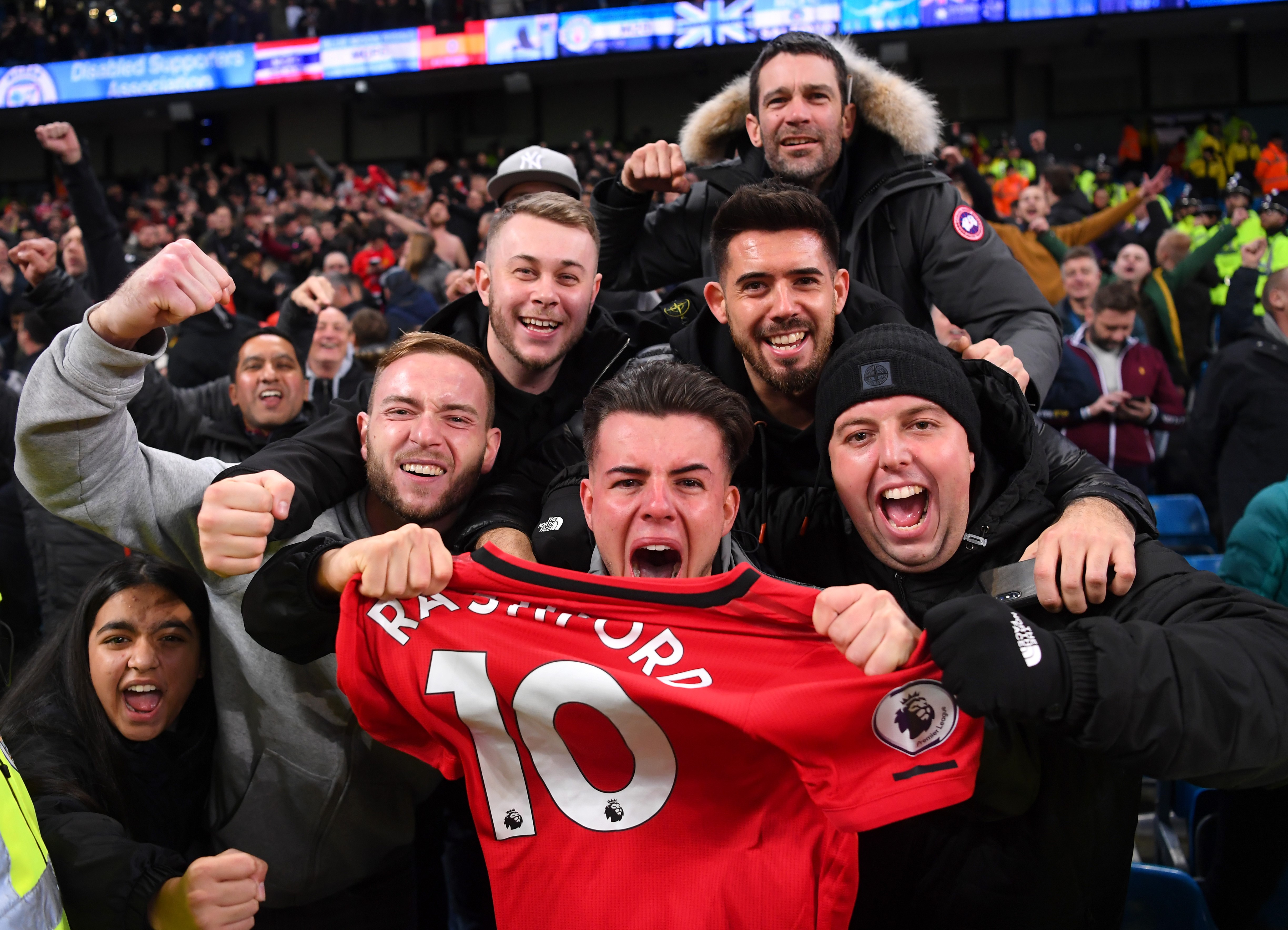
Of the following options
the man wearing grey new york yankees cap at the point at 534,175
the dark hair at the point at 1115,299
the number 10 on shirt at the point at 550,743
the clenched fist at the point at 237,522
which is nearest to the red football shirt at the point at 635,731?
the number 10 on shirt at the point at 550,743

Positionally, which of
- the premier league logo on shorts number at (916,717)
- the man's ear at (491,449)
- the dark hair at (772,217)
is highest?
the dark hair at (772,217)

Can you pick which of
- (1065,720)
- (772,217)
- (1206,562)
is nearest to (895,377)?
(772,217)

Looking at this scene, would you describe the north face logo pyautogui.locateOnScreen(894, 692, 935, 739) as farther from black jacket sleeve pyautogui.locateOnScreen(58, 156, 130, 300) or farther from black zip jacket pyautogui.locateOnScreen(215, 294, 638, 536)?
black jacket sleeve pyautogui.locateOnScreen(58, 156, 130, 300)

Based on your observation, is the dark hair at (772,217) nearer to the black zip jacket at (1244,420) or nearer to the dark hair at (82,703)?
the dark hair at (82,703)

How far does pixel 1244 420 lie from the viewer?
5039mm

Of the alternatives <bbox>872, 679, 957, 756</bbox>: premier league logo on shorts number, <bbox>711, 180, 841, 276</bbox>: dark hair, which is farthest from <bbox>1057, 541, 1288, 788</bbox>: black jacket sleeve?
<bbox>711, 180, 841, 276</bbox>: dark hair

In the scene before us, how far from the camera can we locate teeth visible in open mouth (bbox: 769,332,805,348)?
2.62m

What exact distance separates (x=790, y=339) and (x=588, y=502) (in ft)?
2.34

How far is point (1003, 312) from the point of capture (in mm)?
3168

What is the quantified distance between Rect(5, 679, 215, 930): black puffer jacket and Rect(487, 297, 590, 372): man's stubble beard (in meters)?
1.22

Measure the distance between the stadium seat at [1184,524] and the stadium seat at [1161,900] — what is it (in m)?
2.58

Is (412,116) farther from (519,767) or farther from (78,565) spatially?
(519,767)

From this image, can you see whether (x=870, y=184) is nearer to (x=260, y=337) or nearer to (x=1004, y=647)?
(x=1004, y=647)

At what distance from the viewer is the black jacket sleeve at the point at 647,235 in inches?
140
